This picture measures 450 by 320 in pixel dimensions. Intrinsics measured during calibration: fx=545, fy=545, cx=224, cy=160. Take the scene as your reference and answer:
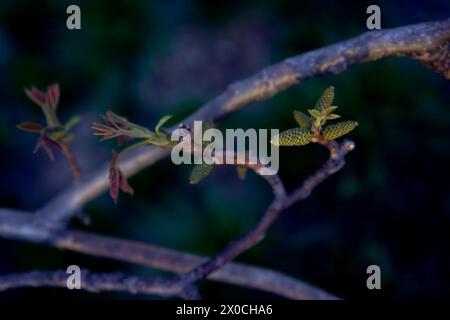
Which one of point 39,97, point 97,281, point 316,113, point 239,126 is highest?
point 239,126

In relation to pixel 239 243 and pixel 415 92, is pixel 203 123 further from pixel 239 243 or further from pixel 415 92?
pixel 415 92

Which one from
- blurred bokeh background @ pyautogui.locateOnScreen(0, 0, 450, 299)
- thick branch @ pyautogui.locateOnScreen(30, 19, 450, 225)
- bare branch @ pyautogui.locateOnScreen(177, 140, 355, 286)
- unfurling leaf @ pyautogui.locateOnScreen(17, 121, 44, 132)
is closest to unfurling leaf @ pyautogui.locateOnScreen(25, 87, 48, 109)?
unfurling leaf @ pyautogui.locateOnScreen(17, 121, 44, 132)

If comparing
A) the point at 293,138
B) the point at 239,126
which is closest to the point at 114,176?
the point at 293,138

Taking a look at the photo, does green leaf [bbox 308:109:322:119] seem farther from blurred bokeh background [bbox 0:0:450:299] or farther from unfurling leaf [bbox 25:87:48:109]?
blurred bokeh background [bbox 0:0:450:299]

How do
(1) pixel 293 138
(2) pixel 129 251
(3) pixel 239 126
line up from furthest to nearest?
(3) pixel 239 126, (2) pixel 129 251, (1) pixel 293 138

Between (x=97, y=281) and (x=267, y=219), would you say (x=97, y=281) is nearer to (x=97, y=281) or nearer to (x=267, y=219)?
(x=97, y=281)

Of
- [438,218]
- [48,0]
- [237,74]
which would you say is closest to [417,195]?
[438,218]
